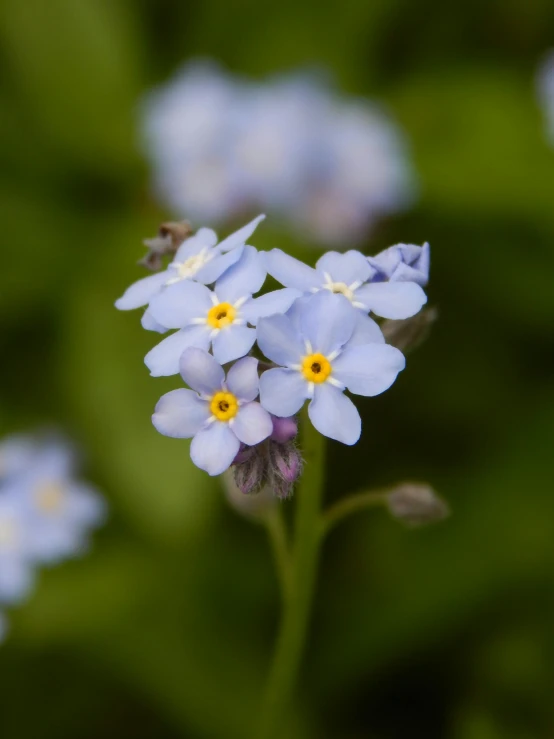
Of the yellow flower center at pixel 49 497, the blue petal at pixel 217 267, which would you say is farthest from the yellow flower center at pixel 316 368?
the yellow flower center at pixel 49 497

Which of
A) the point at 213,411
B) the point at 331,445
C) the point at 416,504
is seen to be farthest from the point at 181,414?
the point at 331,445

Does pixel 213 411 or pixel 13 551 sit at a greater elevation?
pixel 13 551

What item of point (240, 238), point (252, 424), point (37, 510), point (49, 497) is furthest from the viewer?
point (49, 497)

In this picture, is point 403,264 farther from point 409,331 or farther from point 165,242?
point 165,242

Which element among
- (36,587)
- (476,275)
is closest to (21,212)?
(36,587)

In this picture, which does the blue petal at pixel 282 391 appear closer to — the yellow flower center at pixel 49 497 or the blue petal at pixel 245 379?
the blue petal at pixel 245 379

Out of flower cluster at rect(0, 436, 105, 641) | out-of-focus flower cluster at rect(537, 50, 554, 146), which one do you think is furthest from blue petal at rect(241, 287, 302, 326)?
out-of-focus flower cluster at rect(537, 50, 554, 146)

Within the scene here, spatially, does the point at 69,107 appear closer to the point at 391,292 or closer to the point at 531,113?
the point at 531,113
